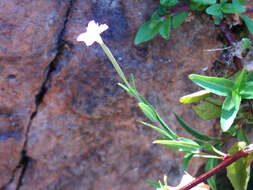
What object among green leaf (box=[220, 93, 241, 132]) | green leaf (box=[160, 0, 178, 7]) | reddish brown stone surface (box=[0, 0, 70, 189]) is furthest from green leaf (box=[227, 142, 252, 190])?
reddish brown stone surface (box=[0, 0, 70, 189])

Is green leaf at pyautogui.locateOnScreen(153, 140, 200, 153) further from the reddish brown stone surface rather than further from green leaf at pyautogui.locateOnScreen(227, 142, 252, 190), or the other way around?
the reddish brown stone surface

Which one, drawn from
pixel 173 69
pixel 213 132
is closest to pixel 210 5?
pixel 173 69

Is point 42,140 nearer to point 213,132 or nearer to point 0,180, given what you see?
point 0,180

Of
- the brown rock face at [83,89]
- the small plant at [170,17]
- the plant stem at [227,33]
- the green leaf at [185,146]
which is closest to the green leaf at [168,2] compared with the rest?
the small plant at [170,17]

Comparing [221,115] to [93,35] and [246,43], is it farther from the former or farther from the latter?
[93,35]

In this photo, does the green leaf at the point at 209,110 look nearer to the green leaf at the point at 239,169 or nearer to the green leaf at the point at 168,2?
the green leaf at the point at 239,169

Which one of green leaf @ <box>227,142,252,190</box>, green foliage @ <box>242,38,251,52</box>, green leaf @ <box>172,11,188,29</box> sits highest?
green leaf @ <box>172,11,188,29</box>

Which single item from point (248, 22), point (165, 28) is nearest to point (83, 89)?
point (165, 28)
